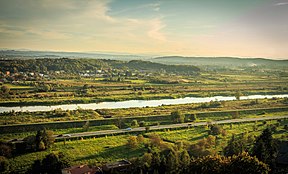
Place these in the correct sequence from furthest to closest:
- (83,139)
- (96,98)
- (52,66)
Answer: (52,66) < (96,98) < (83,139)

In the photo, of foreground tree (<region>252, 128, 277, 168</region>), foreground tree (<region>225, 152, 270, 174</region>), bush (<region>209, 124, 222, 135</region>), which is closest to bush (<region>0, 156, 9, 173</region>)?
foreground tree (<region>225, 152, 270, 174</region>)

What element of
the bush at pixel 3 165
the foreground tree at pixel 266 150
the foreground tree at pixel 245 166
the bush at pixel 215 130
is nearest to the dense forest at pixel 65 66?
the bush at pixel 3 165

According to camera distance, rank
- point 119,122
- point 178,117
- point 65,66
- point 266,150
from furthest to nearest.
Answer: point 65,66 → point 178,117 → point 119,122 → point 266,150

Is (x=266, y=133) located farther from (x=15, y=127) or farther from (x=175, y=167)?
(x=15, y=127)

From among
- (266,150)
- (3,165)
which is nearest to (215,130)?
(266,150)

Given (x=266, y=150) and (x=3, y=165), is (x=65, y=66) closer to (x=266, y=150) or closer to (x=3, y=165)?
(x=3, y=165)

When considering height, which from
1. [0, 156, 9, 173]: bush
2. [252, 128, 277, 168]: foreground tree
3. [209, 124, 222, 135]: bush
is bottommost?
[0, 156, 9, 173]: bush

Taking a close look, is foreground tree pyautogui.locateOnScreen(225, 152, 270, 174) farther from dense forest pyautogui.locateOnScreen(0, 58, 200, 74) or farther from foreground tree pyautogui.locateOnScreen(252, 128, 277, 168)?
dense forest pyautogui.locateOnScreen(0, 58, 200, 74)

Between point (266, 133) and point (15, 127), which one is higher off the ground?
point (266, 133)

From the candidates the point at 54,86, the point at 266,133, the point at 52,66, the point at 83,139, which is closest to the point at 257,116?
the point at 266,133

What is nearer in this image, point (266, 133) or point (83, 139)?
point (266, 133)

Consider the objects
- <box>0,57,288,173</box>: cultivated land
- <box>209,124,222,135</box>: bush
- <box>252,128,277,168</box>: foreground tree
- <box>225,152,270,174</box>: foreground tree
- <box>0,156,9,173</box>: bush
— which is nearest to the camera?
<box>225,152,270,174</box>: foreground tree
